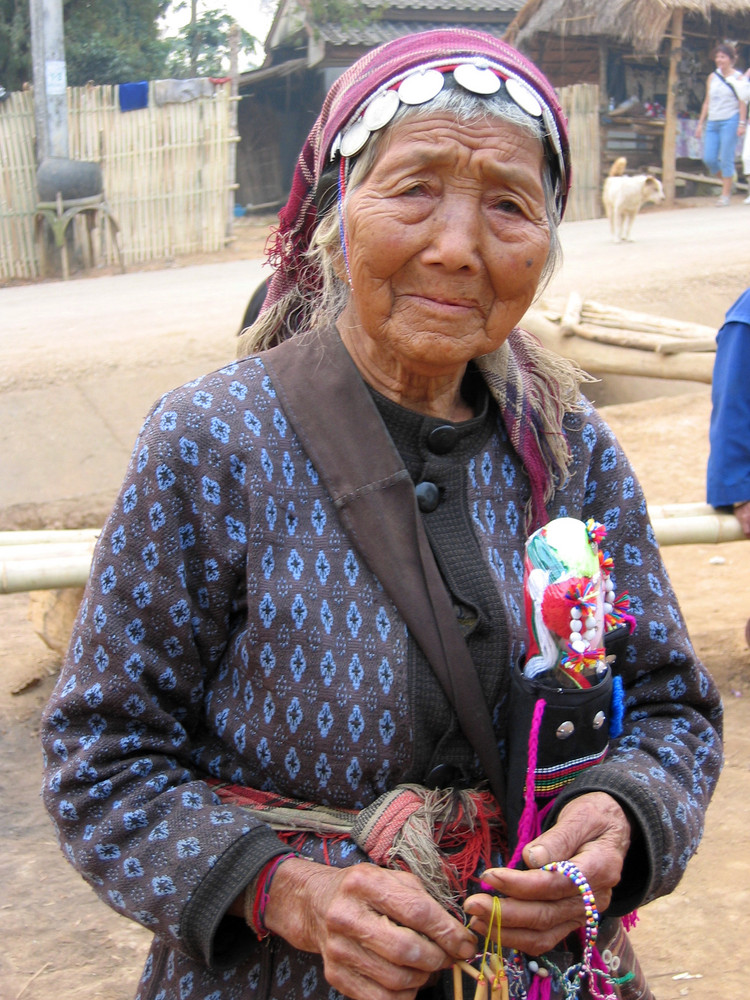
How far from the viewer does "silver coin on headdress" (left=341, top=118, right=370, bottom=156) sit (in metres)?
1.41

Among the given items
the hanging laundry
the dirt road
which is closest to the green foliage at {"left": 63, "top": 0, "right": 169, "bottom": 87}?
the hanging laundry

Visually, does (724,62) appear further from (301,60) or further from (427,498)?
(427,498)

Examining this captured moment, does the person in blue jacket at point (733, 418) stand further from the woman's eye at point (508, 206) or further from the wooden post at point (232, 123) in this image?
the wooden post at point (232, 123)

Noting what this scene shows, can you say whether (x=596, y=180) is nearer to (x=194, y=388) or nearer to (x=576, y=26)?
(x=576, y=26)

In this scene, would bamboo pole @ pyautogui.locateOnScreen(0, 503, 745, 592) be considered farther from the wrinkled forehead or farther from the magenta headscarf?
the wrinkled forehead

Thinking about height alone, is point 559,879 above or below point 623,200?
below

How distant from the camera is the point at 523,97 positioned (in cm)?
140

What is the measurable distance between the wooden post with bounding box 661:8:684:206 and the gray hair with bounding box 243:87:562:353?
1706cm

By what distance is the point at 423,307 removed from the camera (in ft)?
4.65

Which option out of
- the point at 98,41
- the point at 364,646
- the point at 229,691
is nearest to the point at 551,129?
the point at 364,646

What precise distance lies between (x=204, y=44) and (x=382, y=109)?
25144 millimetres

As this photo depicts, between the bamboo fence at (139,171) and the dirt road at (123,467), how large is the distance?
0.89 meters

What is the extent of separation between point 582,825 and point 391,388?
0.66m

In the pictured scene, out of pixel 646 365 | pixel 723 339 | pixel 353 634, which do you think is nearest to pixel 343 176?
pixel 353 634
